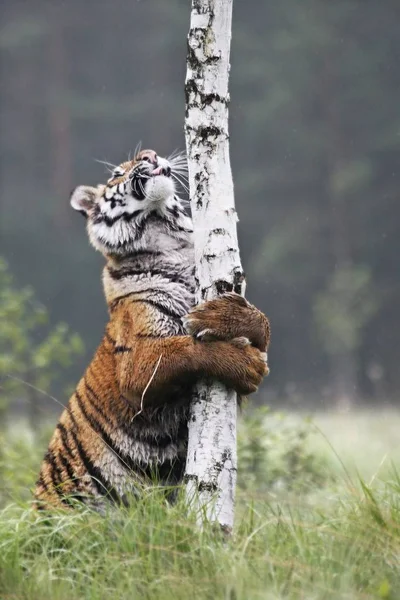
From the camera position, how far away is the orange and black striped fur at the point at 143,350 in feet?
15.5

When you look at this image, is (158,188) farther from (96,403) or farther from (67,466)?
(67,466)

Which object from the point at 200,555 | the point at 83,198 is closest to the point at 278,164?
the point at 83,198

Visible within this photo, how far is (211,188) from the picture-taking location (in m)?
4.75

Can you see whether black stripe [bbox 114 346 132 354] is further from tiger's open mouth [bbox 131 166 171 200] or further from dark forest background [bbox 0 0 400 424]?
dark forest background [bbox 0 0 400 424]

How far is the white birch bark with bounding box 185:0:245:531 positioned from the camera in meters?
4.68

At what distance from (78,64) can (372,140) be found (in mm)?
9263

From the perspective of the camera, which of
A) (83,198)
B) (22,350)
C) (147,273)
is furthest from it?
(22,350)

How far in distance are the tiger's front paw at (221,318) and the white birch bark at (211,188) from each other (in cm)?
7

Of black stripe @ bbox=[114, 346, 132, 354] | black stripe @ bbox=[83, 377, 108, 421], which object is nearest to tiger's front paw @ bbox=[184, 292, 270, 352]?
black stripe @ bbox=[114, 346, 132, 354]

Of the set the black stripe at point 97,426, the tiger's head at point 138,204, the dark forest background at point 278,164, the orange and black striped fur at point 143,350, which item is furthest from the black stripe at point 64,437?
the dark forest background at point 278,164

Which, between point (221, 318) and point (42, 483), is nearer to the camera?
point (221, 318)

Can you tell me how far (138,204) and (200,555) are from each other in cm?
197

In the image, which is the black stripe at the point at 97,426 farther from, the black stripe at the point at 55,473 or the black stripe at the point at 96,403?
the black stripe at the point at 55,473

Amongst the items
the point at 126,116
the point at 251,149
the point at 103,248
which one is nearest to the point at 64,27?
the point at 126,116
